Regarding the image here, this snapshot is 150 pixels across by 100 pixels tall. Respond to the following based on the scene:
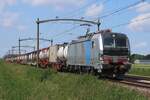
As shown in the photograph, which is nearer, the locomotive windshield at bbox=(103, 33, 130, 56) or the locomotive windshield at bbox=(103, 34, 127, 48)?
the locomotive windshield at bbox=(103, 33, 130, 56)

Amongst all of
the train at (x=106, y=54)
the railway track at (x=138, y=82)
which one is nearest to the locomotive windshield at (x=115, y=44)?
the train at (x=106, y=54)

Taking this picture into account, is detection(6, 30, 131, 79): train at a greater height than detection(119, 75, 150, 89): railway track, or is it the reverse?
detection(6, 30, 131, 79): train

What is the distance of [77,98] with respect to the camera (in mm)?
15852

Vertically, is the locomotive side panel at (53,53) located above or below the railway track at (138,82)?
above

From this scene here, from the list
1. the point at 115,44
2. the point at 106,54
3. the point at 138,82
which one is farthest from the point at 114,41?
the point at 138,82

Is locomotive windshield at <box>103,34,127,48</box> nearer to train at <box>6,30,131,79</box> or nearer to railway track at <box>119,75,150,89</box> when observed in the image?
train at <box>6,30,131,79</box>

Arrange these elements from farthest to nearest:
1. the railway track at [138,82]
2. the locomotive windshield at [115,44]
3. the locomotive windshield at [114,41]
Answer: the locomotive windshield at [114,41] < the locomotive windshield at [115,44] < the railway track at [138,82]

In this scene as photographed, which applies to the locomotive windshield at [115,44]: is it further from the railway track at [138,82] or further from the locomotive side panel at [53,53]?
the locomotive side panel at [53,53]

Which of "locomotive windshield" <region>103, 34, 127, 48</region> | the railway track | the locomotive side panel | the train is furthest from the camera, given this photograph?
the locomotive side panel

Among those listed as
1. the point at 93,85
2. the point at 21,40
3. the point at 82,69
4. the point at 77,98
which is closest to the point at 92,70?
the point at 82,69

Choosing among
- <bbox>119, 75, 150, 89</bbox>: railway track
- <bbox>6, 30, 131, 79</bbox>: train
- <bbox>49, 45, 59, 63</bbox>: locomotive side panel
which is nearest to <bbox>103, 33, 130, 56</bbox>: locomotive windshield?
<bbox>6, 30, 131, 79</bbox>: train

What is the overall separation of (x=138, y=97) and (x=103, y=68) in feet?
47.6

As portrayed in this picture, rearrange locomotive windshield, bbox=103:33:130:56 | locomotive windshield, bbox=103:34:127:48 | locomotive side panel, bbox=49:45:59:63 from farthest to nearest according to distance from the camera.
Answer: locomotive side panel, bbox=49:45:59:63
locomotive windshield, bbox=103:34:127:48
locomotive windshield, bbox=103:33:130:56

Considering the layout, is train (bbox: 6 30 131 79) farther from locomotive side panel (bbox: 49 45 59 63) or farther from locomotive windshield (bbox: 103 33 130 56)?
locomotive side panel (bbox: 49 45 59 63)
